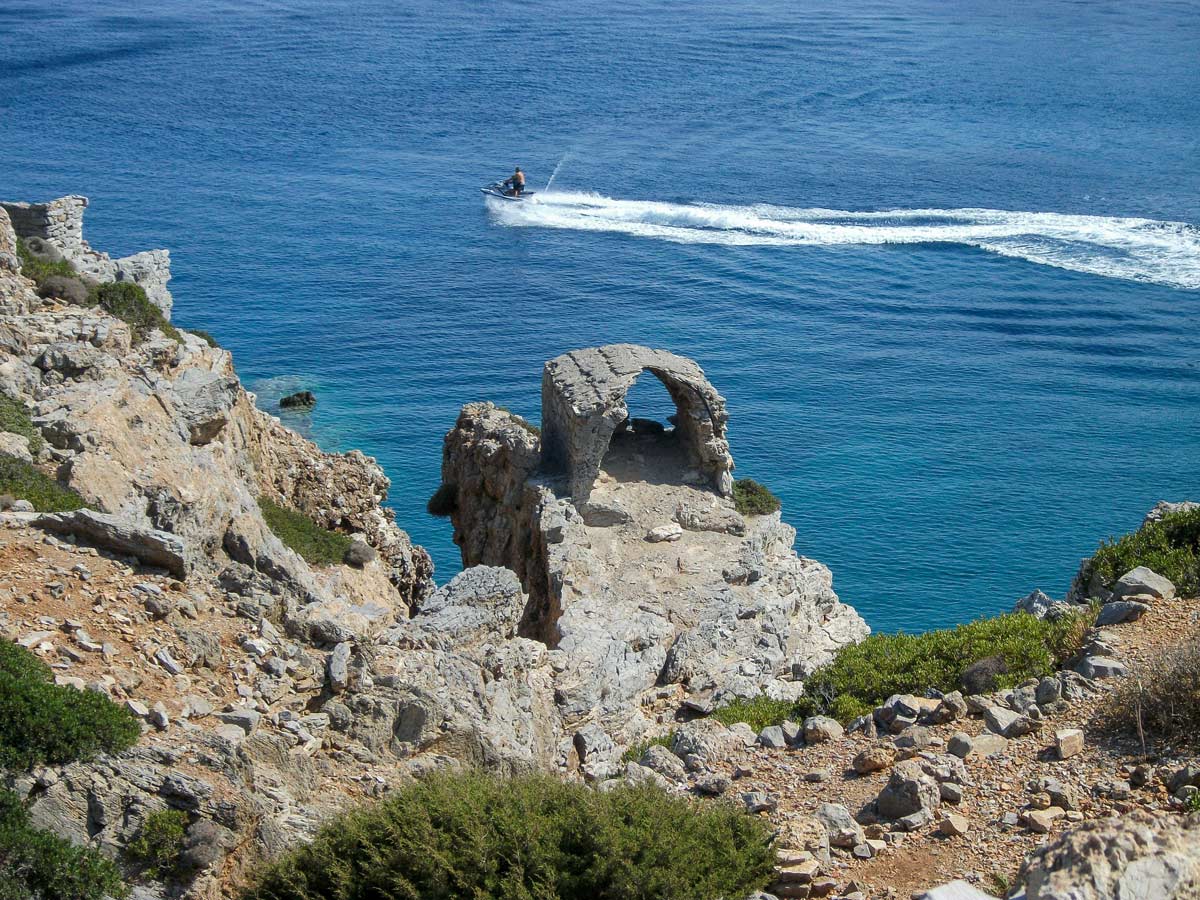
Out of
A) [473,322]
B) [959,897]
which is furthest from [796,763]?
[473,322]

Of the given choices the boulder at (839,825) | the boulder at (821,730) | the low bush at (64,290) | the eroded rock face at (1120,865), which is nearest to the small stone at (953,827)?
the boulder at (839,825)

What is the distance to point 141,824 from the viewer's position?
10.6 m

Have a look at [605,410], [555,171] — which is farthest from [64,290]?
[555,171]

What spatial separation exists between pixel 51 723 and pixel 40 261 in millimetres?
22312

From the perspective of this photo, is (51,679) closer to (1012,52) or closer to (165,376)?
(165,376)

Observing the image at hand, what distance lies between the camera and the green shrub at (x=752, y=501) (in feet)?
89.0

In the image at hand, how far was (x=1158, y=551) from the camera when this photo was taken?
18.9 metres

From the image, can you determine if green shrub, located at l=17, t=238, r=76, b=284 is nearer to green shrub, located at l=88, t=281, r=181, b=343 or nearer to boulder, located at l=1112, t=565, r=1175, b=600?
green shrub, located at l=88, t=281, r=181, b=343

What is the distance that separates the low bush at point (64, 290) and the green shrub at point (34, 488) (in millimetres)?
10502

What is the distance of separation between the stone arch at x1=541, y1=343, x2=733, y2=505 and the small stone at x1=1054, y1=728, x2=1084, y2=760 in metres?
13.8

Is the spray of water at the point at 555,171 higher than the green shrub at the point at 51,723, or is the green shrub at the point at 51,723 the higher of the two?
the spray of water at the point at 555,171

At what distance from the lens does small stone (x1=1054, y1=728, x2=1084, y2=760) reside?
12.9 m

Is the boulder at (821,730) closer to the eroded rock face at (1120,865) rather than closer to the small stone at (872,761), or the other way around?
the small stone at (872,761)

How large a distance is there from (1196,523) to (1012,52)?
321 feet
